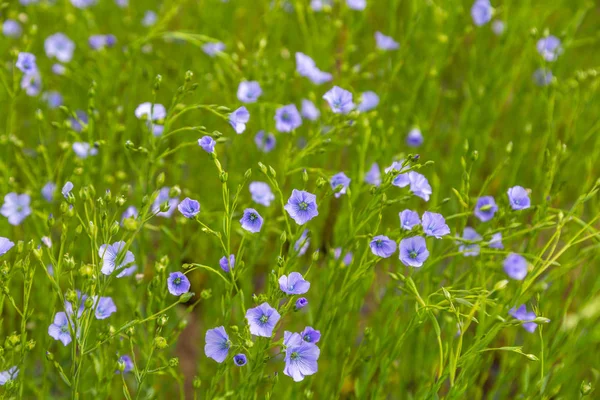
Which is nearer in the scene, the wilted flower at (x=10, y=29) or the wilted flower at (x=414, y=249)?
the wilted flower at (x=414, y=249)

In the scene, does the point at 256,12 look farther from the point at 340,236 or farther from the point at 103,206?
the point at 103,206

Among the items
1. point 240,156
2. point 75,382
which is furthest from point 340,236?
point 75,382

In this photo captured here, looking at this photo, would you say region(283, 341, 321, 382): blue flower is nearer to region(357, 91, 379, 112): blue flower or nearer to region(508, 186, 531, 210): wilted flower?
region(508, 186, 531, 210): wilted flower

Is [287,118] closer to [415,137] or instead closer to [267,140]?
[267,140]

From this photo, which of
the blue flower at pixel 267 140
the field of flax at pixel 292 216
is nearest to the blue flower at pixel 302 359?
the field of flax at pixel 292 216

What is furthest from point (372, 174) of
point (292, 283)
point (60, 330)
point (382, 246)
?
point (60, 330)

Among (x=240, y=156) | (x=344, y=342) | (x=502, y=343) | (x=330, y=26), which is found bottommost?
(x=502, y=343)

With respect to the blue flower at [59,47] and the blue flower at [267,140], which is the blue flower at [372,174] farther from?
the blue flower at [59,47]
